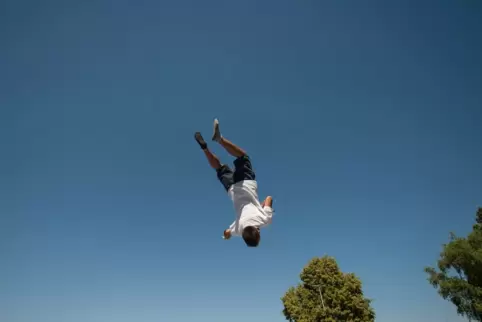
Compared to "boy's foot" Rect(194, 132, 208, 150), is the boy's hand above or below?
below

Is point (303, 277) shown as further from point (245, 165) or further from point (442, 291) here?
point (245, 165)

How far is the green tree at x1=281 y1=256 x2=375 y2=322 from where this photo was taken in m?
20.0

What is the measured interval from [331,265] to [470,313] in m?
10.7

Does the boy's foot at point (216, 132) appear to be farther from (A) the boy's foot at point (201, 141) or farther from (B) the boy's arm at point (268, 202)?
(B) the boy's arm at point (268, 202)

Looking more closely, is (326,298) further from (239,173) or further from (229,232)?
(239,173)

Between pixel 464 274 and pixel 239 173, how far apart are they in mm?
25250

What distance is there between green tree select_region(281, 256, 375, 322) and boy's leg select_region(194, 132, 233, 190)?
18.5 m

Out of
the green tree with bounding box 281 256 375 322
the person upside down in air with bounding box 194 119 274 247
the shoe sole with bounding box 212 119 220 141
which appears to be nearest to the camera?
the person upside down in air with bounding box 194 119 274 247

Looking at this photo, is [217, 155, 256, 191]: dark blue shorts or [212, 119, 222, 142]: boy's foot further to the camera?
[217, 155, 256, 191]: dark blue shorts

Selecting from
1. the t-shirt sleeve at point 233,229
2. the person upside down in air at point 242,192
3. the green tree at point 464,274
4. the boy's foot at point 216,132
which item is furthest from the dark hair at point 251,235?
the green tree at point 464,274

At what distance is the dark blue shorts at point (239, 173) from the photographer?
5.91m

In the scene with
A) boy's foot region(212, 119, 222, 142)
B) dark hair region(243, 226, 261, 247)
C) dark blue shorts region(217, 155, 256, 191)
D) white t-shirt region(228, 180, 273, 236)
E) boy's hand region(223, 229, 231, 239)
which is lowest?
dark hair region(243, 226, 261, 247)

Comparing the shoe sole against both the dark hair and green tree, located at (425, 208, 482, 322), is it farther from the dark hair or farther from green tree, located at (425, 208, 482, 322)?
green tree, located at (425, 208, 482, 322)

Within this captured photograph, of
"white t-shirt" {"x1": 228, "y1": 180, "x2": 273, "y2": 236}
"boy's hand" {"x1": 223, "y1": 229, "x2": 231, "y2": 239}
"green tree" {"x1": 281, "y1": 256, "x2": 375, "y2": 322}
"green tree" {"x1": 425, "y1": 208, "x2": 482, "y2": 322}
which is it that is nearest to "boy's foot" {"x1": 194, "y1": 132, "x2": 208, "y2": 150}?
"white t-shirt" {"x1": 228, "y1": 180, "x2": 273, "y2": 236}
